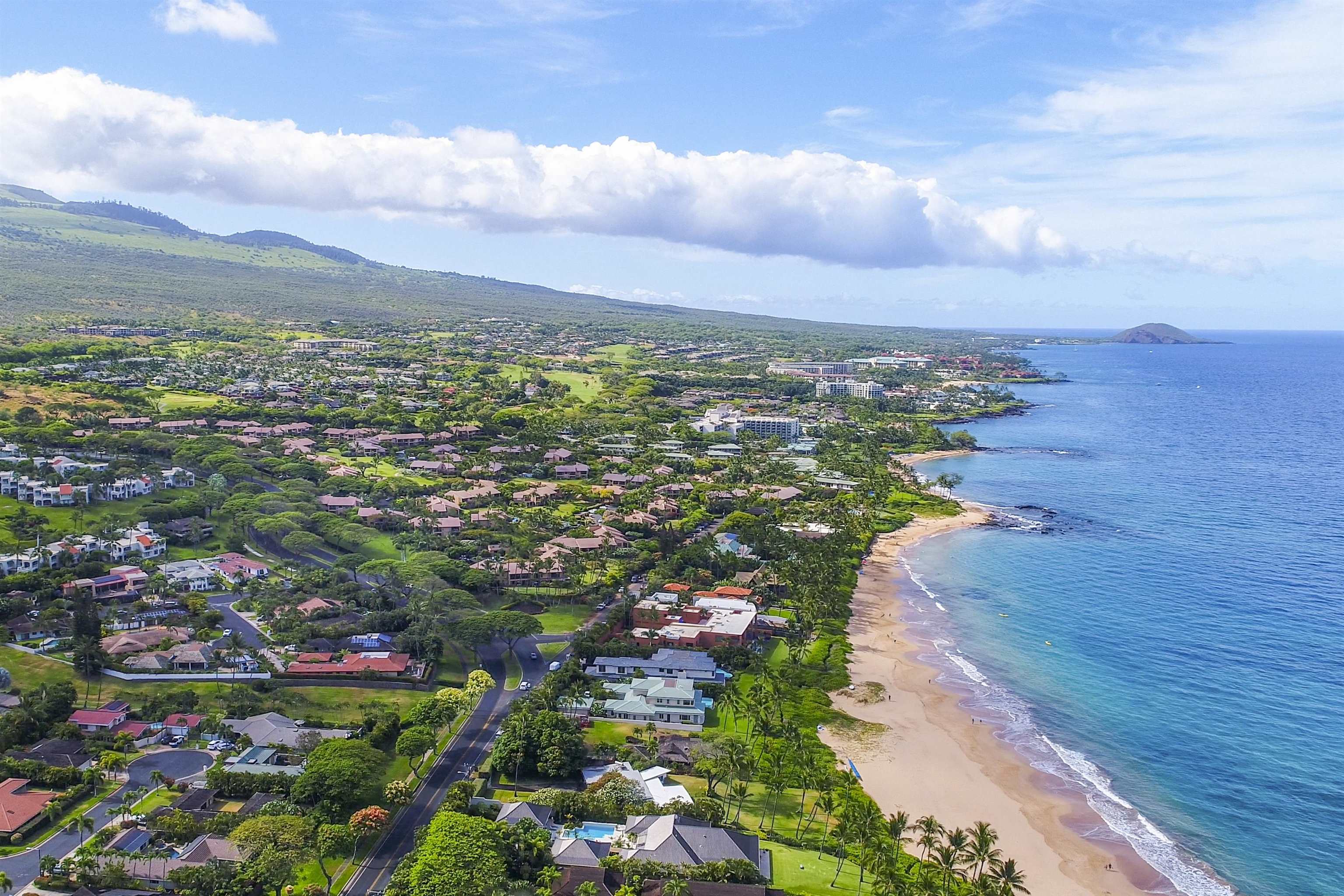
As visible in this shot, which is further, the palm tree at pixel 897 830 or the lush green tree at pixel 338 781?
the lush green tree at pixel 338 781

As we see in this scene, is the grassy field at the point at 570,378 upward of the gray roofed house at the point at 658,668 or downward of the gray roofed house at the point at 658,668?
upward

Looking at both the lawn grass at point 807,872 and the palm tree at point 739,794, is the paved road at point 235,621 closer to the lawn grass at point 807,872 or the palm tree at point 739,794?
the palm tree at point 739,794

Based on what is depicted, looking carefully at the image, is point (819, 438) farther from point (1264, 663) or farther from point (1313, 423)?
point (1313, 423)

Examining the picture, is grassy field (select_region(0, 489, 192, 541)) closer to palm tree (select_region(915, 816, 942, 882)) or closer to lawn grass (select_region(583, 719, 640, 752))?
lawn grass (select_region(583, 719, 640, 752))

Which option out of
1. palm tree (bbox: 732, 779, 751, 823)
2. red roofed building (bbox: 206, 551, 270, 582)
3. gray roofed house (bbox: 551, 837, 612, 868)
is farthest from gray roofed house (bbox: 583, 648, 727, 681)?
red roofed building (bbox: 206, 551, 270, 582)

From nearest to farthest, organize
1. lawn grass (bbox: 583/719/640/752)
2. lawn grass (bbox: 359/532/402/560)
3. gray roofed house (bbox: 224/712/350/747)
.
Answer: gray roofed house (bbox: 224/712/350/747) → lawn grass (bbox: 583/719/640/752) → lawn grass (bbox: 359/532/402/560)

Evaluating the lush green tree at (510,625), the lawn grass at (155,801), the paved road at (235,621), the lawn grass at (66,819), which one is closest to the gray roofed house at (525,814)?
the lawn grass at (155,801)

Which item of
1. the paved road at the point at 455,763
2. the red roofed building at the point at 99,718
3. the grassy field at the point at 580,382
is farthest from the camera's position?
the grassy field at the point at 580,382
